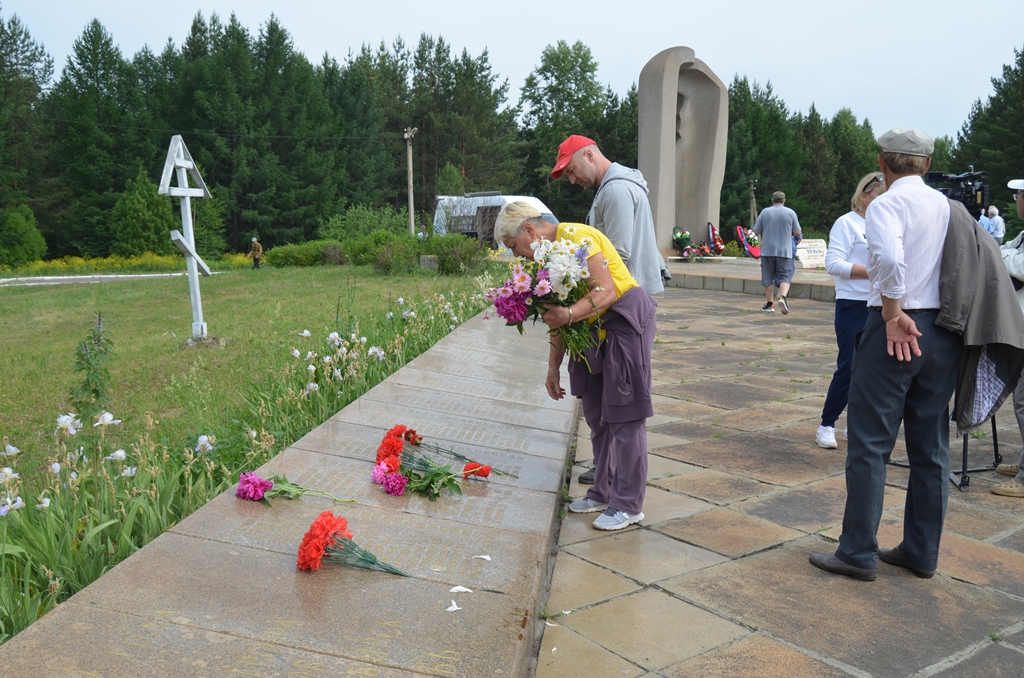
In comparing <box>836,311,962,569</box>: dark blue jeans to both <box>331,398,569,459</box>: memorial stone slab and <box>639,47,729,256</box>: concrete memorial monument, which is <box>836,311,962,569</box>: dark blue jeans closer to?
<box>331,398,569,459</box>: memorial stone slab

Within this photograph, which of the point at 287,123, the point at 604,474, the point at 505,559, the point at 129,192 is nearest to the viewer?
the point at 505,559

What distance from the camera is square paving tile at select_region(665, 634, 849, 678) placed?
7.99 ft

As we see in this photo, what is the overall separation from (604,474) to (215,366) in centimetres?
465

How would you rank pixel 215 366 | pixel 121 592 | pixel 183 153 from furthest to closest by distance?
pixel 183 153 → pixel 215 366 → pixel 121 592

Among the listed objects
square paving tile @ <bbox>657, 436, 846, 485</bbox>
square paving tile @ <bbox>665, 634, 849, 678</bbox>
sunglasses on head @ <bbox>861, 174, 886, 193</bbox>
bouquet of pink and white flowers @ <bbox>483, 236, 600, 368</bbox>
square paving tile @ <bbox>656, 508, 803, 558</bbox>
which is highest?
sunglasses on head @ <bbox>861, 174, 886, 193</bbox>

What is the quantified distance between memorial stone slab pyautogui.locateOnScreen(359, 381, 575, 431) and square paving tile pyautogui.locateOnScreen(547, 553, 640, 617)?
169 cm

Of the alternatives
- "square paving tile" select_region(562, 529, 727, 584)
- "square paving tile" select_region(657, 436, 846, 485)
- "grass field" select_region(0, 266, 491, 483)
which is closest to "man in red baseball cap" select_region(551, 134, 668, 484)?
"square paving tile" select_region(562, 529, 727, 584)

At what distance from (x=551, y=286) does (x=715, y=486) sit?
1.60m

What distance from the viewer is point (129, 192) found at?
4062 cm

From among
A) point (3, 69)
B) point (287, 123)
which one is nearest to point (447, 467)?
point (287, 123)

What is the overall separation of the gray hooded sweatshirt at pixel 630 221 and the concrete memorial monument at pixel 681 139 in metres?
16.5

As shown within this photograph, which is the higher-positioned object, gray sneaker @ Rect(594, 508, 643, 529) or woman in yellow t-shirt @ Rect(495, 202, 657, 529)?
woman in yellow t-shirt @ Rect(495, 202, 657, 529)

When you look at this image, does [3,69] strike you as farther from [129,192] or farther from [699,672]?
[699,672]

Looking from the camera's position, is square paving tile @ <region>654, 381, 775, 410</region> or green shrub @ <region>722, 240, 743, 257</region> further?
green shrub @ <region>722, 240, 743, 257</region>
